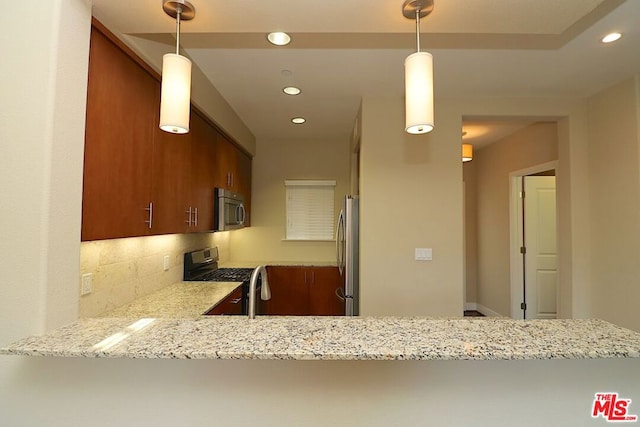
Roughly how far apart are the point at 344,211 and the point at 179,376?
237 centimetres

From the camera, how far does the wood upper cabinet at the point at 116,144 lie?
140 cm

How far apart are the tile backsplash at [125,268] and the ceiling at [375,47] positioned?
3.89 ft

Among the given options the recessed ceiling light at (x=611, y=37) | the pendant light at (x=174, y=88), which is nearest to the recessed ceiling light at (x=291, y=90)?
the pendant light at (x=174, y=88)

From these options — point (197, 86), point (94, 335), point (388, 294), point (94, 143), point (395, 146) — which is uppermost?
point (197, 86)

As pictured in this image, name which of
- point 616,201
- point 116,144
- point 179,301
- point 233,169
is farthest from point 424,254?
point 116,144

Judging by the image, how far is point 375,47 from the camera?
2148 millimetres

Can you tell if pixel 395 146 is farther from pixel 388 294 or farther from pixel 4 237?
pixel 4 237

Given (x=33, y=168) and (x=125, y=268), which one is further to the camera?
(x=125, y=268)

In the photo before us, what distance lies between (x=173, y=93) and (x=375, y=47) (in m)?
1.54

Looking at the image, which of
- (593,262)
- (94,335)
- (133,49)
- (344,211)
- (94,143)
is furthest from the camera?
(344,211)

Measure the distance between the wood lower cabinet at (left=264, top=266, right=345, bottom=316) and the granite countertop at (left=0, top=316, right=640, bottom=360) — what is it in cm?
286

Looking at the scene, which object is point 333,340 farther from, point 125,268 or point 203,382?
point 125,268

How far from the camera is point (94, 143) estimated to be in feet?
4.61

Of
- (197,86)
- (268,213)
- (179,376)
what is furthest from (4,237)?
(268,213)
